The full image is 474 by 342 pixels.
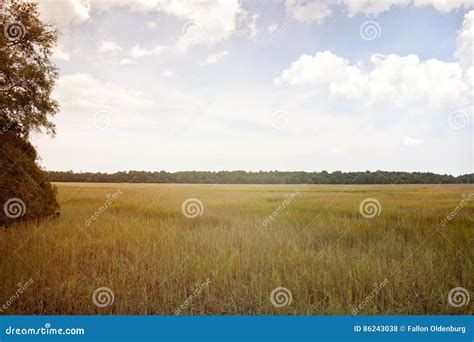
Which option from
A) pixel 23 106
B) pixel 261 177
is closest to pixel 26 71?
pixel 23 106

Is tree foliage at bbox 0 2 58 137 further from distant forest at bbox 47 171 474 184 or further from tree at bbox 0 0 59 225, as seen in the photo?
distant forest at bbox 47 171 474 184

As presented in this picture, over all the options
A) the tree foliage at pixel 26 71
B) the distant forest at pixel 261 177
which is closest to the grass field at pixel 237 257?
the distant forest at pixel 261 177

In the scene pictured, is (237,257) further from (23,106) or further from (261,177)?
(23,106)

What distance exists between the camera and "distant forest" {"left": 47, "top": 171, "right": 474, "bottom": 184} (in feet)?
34.6

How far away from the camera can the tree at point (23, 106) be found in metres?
9.16

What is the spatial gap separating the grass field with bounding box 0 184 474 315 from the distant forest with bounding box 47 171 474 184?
15.3 inches

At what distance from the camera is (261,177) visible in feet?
37.3

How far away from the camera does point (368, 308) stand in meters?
5.87

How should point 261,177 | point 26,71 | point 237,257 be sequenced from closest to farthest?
point 237,257
point 26,71
point 261,177

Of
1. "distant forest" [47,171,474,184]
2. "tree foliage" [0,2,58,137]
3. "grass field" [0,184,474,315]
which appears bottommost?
"grass field" [0,184,474,315]

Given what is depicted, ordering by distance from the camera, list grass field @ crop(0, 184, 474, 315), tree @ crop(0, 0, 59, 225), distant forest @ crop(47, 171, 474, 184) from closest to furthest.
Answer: grass field @ crop(0, 184, 474, 315) < tree @ crop(0, 0, 59, 225) < distant forest @ crop(47, 171, 474, 184)

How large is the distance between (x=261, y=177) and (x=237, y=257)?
4.61 metres

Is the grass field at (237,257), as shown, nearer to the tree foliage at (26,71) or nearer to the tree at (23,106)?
the tree at (23,106)

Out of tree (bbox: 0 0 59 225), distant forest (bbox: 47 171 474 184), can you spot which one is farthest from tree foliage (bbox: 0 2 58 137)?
distant forest (bbox: 47 171 474 184)
